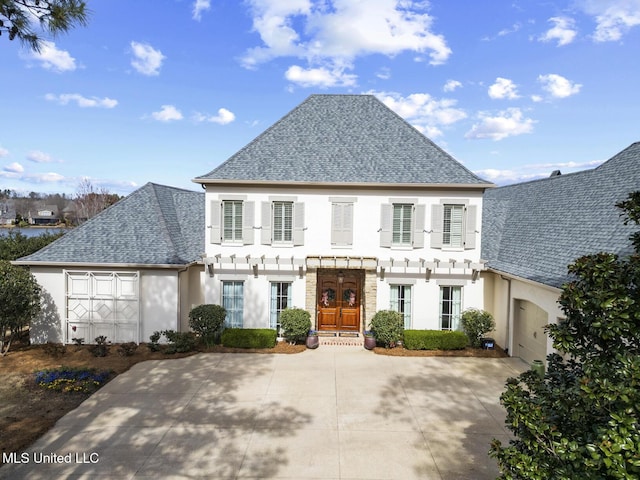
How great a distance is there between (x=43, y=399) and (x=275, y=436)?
686 centimetres

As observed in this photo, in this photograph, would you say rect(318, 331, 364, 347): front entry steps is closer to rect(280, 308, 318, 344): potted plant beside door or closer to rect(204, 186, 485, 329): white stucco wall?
rect(280, 308, 318, 344): potted plant beside door

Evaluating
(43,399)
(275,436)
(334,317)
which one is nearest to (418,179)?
(334,317)

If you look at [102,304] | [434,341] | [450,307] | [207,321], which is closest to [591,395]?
[434,341]

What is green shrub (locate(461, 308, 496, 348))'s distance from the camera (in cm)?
1548

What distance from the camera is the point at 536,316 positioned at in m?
13.9

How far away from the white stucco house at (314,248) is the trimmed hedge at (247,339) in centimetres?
121

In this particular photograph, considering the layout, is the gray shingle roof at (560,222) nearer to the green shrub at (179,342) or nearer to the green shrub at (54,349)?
the green shrub at (179,342)

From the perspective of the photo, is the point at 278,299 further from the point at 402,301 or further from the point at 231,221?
the point at 402,301

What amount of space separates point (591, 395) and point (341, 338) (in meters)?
12.7

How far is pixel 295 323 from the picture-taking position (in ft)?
50.7

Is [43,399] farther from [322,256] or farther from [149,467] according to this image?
[322,256]


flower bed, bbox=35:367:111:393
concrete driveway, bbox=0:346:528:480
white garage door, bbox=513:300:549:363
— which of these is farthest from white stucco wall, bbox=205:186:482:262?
flower bed, bbox=35:367:111:393

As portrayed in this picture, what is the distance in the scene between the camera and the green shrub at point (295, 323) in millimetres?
15461

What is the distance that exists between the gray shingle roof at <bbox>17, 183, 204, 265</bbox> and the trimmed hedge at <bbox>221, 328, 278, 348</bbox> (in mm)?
3458
